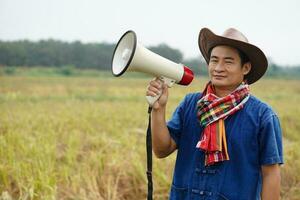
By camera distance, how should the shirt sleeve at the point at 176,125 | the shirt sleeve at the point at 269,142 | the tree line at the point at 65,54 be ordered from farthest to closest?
the tree line at the point at 65,54 → the shirt sleeve at the point at 176,125 → the shirt sleeve at the point at 269,142

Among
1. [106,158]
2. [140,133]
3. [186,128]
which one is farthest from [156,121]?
[140,133]

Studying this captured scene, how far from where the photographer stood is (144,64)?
1.76 m

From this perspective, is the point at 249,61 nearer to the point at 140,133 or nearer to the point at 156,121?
the point at 156,121

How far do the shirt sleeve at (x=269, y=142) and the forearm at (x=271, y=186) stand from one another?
0.06m

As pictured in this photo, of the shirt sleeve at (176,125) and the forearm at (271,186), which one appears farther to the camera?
the shirt sleeve at (176,125)

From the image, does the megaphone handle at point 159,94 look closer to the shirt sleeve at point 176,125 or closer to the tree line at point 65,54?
the shirt sleeve at point 176,125

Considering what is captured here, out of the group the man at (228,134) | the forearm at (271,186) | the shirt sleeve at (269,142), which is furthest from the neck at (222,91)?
the forearm at (271,186)

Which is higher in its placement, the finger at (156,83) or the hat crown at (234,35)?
the hat crown at (234,35)

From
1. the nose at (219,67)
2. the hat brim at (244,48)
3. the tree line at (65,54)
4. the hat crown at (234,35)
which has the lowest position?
the nose at (219,67)

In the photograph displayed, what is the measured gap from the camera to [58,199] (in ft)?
10.9

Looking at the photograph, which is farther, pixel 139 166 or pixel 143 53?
pixel 139 166

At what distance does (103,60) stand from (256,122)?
40.5 meters

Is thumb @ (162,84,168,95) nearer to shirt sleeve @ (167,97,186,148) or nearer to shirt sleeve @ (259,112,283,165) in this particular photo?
shirt sleeve @ (167,97,186,148)

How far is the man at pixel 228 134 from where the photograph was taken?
175cm
